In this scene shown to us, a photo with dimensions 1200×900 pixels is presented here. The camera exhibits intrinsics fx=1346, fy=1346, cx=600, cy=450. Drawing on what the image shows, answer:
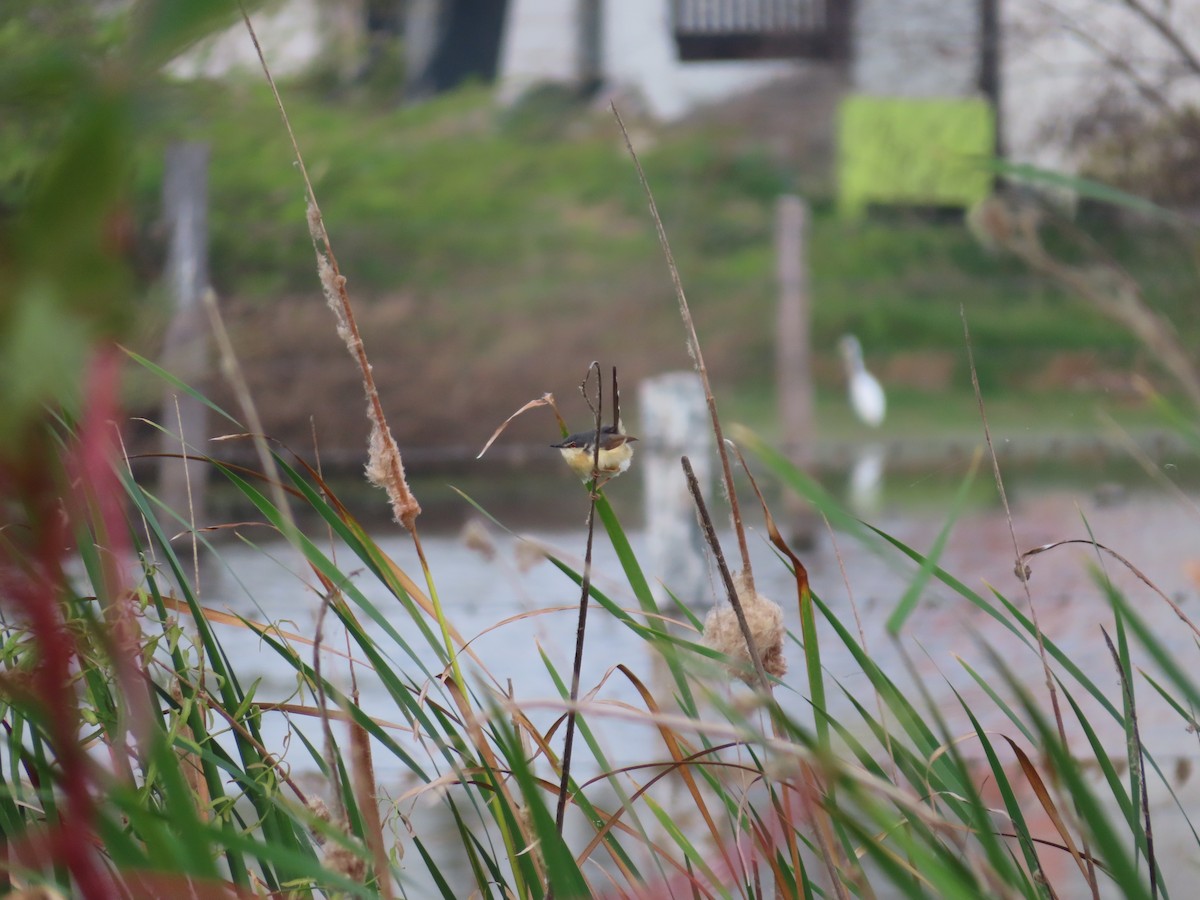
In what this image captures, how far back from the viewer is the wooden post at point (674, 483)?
4.08 metres

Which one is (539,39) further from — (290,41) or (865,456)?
(865,456)

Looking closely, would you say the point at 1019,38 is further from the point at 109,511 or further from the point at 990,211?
the point at 109,511

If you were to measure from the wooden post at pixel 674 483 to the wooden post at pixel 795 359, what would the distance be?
1.21 m

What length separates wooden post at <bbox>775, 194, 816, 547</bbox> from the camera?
5.66 meters

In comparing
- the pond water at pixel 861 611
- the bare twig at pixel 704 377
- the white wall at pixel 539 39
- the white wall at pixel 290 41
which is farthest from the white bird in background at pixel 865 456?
the white wall at pixel 539 39

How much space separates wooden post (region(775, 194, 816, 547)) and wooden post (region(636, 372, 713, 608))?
47.6 inches

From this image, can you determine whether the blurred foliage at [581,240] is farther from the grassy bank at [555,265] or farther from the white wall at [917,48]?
the white wall at [917,48]

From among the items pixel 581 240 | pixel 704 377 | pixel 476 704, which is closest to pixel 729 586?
pixel 704 377

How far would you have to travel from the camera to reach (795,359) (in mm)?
5812

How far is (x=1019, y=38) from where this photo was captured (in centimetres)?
889

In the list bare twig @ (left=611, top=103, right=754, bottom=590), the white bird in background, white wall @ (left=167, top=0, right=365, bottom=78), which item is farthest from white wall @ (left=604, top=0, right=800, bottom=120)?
bare twig @ (left=611, top=103, right=754, bottom=590)

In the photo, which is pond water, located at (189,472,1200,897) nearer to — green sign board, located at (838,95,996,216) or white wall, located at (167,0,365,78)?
white wall, located at (167,0,365,78)

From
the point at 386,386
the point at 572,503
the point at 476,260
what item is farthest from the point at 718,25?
the point at 572,503

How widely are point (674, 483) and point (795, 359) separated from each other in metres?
1.86
